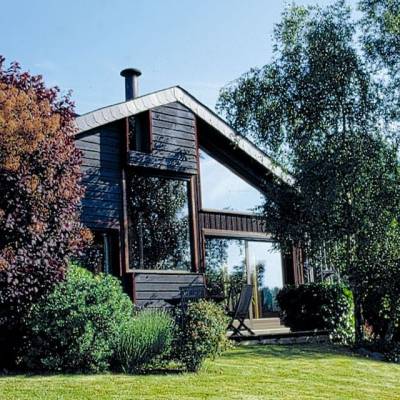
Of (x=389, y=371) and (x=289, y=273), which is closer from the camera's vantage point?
(x=389, y=371)

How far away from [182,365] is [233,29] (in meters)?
6.59

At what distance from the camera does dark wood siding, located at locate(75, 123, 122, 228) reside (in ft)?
41.6

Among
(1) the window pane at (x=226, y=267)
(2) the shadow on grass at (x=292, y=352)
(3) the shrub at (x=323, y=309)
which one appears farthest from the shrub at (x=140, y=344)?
(1) the window pane at (x=226, y=267)

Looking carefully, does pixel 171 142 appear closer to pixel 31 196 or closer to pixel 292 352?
pixel 292 352

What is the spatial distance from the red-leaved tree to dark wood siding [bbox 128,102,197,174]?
4.46 meters

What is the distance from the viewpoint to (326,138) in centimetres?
1344

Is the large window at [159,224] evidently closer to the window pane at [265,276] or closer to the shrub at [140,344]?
the window pane at [265,276]

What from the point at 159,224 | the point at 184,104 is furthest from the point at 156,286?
the point at 184,104

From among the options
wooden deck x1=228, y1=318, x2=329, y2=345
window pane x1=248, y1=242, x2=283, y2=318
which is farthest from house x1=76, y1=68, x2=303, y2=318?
wooden deck x1=228, y1=318, x2=329, y2=345

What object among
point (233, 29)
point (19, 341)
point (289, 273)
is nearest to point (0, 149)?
point (19, 341)

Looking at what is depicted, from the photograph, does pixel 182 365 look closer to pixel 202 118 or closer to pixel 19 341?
pixel 19 341

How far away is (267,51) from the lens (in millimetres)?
14039

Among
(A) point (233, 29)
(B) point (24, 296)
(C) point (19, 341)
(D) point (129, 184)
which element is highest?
(A) point (233, 29)

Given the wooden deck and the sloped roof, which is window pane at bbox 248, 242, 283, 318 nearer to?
the sloped roof
